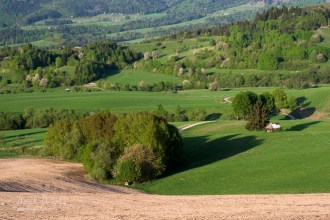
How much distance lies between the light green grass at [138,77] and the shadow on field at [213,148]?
235ft

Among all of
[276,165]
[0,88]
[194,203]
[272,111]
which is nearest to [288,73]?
[272,111]

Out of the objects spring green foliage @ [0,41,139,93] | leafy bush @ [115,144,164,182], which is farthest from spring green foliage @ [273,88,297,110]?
spring green foliage @ [0,41,139,93]

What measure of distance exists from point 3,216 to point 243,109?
59205 millimetres

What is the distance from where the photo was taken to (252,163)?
53.7 meters

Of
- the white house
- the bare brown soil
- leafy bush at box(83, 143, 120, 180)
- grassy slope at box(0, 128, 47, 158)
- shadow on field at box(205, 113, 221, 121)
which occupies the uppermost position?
the bare brown soil

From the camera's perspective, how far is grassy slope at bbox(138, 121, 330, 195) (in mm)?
45750

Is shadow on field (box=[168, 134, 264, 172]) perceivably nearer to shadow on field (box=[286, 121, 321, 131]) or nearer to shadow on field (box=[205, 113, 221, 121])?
shadow on field (box=[286, 121, 321, 131])

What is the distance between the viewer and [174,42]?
622ft

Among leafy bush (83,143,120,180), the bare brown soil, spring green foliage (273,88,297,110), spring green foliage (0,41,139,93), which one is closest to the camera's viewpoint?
the bare brown soil

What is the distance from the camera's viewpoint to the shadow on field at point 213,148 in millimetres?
58466

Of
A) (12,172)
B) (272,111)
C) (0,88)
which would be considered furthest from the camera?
(0,88)

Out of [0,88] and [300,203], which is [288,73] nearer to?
[0,88]

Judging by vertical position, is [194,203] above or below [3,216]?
below

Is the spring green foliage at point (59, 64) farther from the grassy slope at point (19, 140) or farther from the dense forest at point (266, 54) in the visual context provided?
the grassy slope at point (19, 140)
